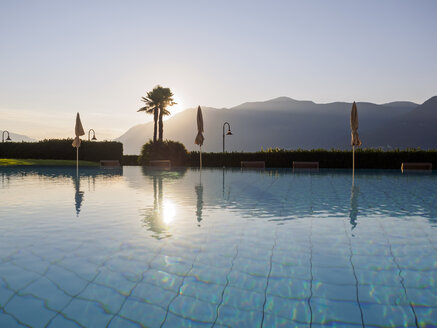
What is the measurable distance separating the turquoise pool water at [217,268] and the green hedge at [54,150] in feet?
111

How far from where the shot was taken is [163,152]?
124ft

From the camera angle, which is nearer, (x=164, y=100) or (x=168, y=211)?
(x=168, y=211)

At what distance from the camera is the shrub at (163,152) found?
37.8 metres

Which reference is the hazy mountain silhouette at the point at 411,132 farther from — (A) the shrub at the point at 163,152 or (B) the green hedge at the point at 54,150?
(B) the green hedge at the point at 54,150

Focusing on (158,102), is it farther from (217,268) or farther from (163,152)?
(217,268)

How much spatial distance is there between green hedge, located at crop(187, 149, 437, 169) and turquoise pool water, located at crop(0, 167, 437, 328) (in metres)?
25.9

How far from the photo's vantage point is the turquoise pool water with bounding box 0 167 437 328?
11.8 ft

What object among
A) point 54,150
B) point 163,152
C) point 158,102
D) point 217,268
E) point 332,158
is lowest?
point 217,268

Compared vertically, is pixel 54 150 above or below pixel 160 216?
above

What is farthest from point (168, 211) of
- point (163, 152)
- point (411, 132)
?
point (411, 132)

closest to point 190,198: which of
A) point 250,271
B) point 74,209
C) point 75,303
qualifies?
point 74,209

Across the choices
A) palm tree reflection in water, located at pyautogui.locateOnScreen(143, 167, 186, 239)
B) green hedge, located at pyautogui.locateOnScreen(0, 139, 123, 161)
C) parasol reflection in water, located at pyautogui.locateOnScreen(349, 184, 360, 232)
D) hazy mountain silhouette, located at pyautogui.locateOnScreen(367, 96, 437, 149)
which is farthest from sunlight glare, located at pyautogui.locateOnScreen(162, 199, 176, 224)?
hazy mountain silhouette, located at pyautogui.locateOnScreen(367, 96, 437, 149)

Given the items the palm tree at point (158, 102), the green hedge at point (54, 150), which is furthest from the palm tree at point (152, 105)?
the green hedge at point (54, 150)

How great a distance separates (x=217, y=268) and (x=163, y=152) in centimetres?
3351
